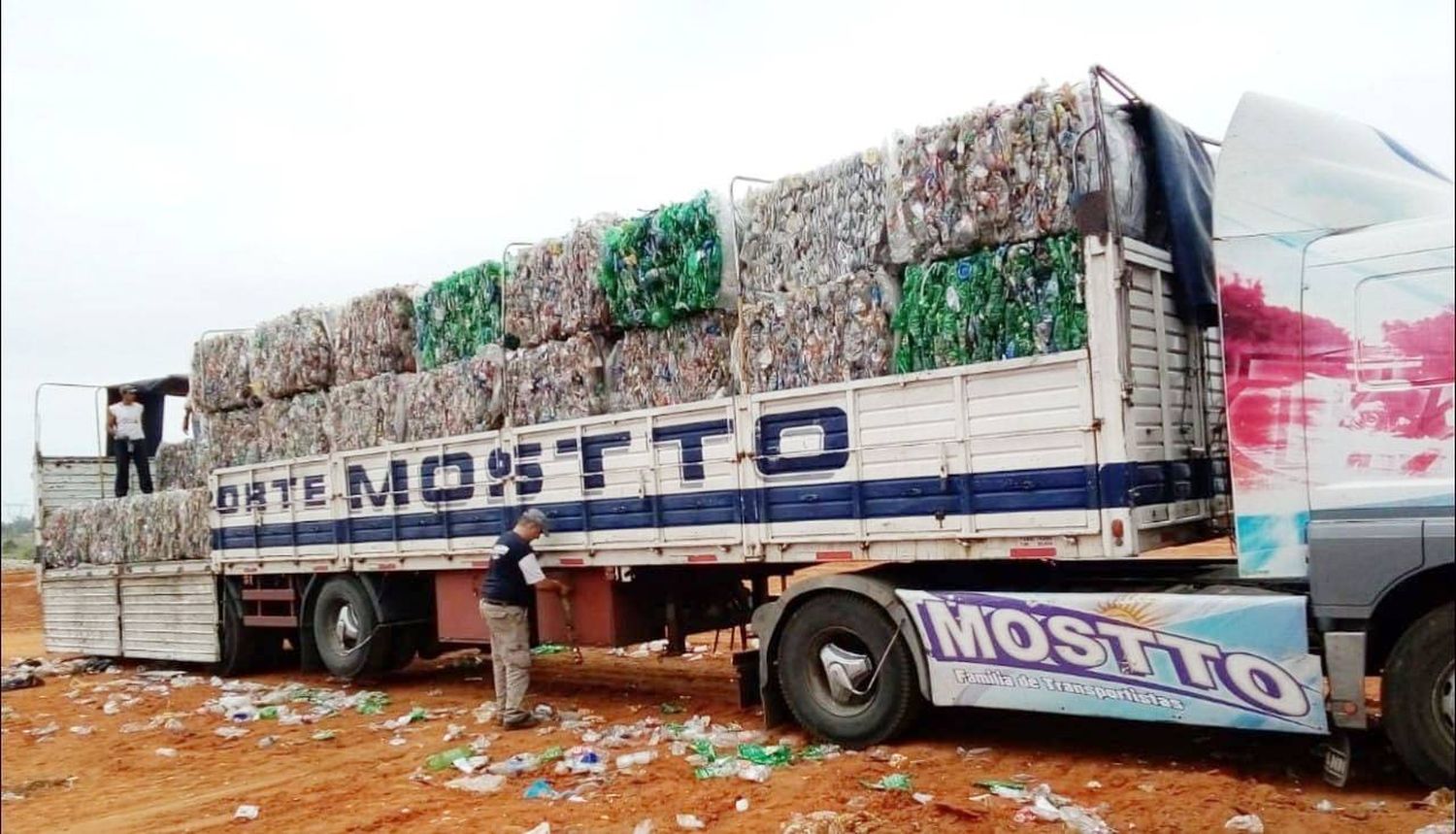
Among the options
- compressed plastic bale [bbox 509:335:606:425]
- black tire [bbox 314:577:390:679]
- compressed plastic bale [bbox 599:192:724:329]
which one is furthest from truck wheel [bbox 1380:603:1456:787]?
black tire [bbox 314:577:390:679]

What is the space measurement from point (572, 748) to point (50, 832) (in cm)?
285

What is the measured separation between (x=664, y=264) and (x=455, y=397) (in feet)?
7.88

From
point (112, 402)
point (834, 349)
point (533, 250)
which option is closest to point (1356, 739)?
point (834, 349)

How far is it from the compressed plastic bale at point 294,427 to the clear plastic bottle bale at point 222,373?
398 millimetres

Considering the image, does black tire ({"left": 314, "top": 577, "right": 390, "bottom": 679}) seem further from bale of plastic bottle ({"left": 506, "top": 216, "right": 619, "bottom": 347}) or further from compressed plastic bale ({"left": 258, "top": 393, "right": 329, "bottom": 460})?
bale of plastic bottle ({"left": 506, "top": 216, "right": 619, "bottom": 347})

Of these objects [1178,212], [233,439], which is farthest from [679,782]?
[233,439]

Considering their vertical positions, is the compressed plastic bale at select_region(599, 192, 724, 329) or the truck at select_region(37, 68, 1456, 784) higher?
the compressed plastic bale at select_region(599, 192, 724, 329)

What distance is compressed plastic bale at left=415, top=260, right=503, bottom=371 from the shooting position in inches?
363

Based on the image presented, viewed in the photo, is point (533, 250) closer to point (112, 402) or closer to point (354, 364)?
point (354, 364)

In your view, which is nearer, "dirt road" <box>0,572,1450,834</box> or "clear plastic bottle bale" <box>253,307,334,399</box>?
"dirt road" <box>0,572,1450,834</box>

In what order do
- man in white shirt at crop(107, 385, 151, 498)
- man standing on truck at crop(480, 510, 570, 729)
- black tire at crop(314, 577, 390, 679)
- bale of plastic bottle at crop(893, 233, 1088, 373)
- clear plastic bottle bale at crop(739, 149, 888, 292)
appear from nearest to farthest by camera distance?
bale of plastic bottle at crop(893, 233, 1088, 373), clear plastic bottle bale at crop(739, 149, 888, 292), man standing on truck at crop(480, 510, 570, 729), black tire at crop(314, 577, 390, 679), man in white shirt at crop(107, 385, 151, 498)

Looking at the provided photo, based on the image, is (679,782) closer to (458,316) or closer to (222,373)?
(458,316)

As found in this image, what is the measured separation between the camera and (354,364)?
10.5 m

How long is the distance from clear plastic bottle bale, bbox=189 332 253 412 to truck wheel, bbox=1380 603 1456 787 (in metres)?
9.92
